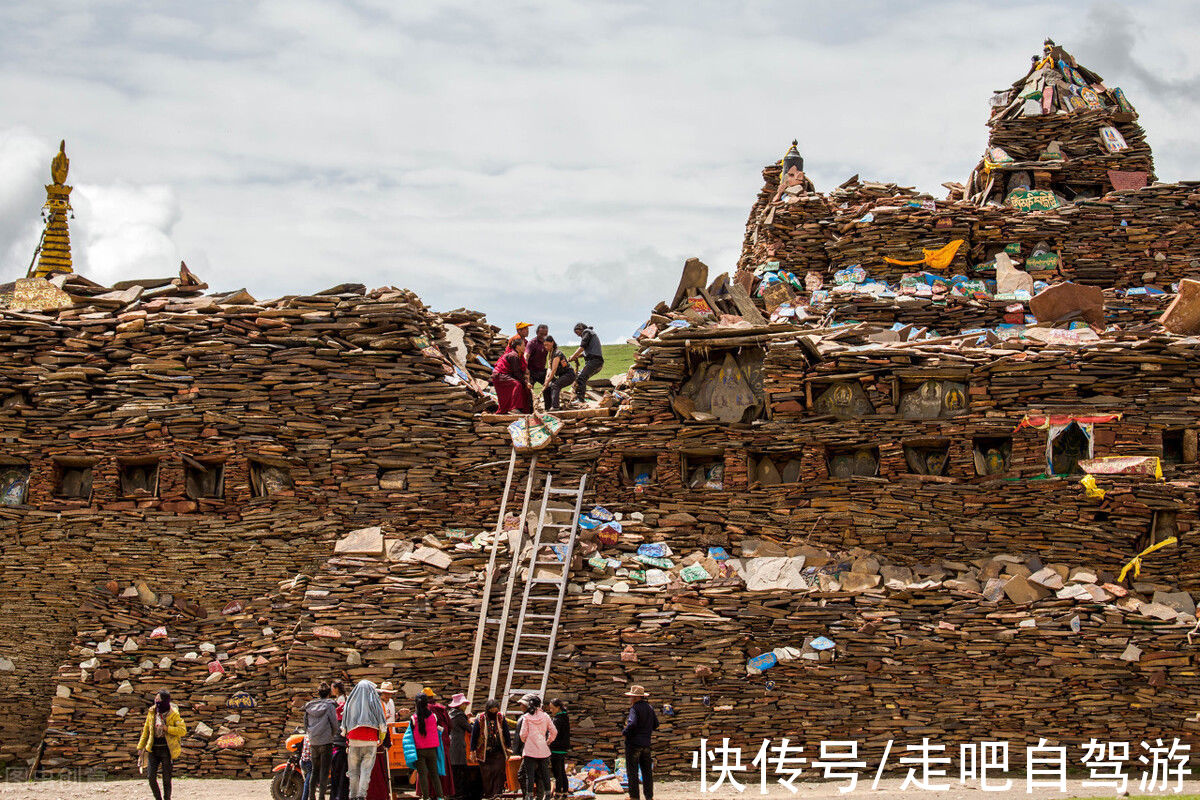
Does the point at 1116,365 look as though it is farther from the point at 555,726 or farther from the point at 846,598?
the point at 555,726

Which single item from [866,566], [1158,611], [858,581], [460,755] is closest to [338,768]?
[460,755]

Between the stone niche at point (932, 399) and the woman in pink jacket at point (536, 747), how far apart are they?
312 inches

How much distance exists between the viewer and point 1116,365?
19.1 meters

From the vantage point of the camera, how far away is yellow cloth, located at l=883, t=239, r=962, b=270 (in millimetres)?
26000

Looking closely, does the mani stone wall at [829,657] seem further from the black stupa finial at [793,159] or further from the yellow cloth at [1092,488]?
the black stupa finial at [793,159]

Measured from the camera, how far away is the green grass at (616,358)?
48562mm

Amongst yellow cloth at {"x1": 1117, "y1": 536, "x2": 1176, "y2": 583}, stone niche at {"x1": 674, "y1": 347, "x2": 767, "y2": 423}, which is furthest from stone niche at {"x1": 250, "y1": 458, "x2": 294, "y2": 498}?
yellow cloth at {"x1": 1117, "y1": 536, "x2": 1176, "y2": 583}

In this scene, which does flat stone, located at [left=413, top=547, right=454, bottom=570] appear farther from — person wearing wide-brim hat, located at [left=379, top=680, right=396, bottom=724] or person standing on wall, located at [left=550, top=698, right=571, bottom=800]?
person standing on wall, located at [left=550, top=698, right=571, bottom=800]

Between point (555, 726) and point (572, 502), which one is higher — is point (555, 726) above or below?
below

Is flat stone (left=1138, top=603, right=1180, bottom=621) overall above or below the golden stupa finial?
below

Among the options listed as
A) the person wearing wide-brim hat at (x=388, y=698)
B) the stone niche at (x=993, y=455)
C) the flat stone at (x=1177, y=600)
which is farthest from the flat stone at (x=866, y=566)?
the person wearing wide-brim hat at (x=388, y=698)

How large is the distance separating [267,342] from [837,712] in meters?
10.9

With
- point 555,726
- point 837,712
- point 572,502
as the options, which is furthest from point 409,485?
point 837,712

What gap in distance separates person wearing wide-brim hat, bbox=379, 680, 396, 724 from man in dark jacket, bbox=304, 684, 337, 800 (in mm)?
790
